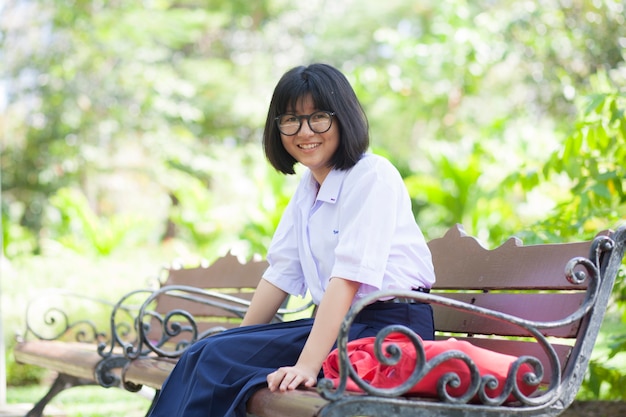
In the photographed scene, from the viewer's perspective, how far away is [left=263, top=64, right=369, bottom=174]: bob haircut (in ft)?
9.14

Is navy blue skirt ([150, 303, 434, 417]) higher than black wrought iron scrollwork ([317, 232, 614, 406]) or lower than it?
lower

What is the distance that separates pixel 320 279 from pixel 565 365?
85 cm

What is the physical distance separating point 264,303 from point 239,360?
0.66m

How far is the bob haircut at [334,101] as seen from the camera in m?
2.79

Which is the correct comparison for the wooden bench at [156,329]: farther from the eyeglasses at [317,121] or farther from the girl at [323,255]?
the eyeglasses at [317,121]

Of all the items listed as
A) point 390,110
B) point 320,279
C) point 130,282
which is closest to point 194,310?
point 320,279

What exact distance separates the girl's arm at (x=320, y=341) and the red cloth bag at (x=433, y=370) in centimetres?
8

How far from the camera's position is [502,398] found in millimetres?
2244

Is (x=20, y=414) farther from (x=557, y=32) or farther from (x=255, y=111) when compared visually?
(x=255, y=111)

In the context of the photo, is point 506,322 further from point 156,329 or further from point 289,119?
point 156,329

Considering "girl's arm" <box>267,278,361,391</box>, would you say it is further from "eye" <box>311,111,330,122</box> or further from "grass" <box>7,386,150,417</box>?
"grass" <box>7,386,150,417</box>

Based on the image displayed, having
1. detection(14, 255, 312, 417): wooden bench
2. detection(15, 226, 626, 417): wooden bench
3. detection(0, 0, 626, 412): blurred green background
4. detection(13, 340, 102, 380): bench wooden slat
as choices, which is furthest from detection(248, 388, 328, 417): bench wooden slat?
detection(0, 0, 626, 412): blurred green background

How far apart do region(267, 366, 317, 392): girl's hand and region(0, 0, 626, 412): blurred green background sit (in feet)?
5.56

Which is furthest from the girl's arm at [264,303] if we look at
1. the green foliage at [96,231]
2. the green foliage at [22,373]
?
the green foliage at [96,231]
